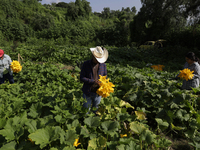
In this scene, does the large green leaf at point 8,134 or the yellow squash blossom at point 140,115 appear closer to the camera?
the large green leaf at point 8,134

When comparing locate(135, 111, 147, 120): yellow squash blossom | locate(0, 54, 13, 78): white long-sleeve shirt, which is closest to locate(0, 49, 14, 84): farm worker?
locate(0, 54, 13, 78): white long-sleeve shirt

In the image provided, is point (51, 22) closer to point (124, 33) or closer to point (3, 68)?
point (124, 33)

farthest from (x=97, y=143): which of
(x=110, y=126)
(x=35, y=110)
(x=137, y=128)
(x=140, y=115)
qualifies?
(x=35, y=110)

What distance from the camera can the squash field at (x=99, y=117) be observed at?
157cm

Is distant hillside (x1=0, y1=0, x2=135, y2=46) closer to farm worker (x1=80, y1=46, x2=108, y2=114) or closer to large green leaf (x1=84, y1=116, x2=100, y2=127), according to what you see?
farm worker (x1=80, y1=46, x2=108, y2=114)

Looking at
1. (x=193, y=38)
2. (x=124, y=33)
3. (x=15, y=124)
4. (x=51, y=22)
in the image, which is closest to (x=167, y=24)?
(x=193, y=38)

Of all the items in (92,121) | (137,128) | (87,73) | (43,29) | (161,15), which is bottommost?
(137,128)

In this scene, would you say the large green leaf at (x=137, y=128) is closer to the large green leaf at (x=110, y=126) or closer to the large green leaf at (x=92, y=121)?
the large green leaf at (x=110, y=126)

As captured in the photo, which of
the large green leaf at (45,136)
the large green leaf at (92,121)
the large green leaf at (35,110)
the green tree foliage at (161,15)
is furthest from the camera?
the green tree foliage at (161,15)

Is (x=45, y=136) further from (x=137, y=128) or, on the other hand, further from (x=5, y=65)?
(x=5, y=65)

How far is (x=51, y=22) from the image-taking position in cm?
2419

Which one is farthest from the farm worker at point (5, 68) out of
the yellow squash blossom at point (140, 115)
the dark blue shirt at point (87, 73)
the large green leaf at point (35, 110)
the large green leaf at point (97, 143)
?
the yellow squash blossom at point (140, 115)

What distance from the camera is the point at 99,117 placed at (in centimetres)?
209

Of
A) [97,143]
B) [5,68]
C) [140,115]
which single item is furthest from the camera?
[5,68]
